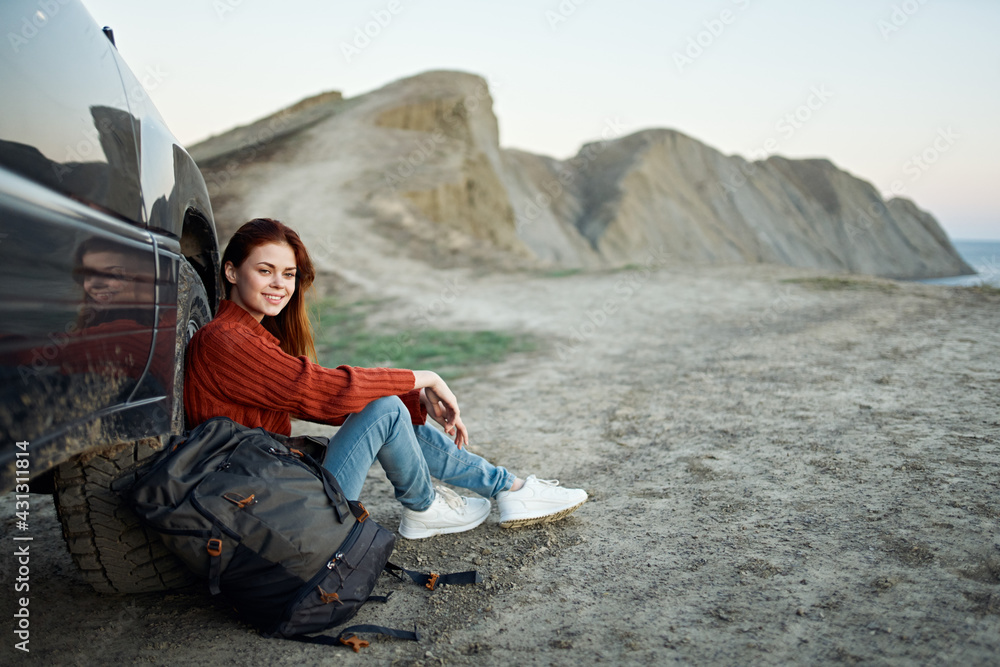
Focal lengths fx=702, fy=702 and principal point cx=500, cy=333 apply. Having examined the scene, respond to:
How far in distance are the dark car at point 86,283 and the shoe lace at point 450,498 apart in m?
1.02

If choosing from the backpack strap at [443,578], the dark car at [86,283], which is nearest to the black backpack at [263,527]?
the dark car at [86,283]

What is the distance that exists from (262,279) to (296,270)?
0.18 meters

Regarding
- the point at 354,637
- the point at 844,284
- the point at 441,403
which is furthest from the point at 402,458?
the point at 844,284

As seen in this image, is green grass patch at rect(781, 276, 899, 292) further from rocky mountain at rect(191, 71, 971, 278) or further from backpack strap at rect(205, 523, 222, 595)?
backpack strap at rect(205, 523, 222, 595)

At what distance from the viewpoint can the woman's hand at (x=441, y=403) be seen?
2.72 m

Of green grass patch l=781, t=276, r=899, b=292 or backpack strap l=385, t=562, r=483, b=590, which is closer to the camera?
backpack strap l=385, t=562, r=483, b=590

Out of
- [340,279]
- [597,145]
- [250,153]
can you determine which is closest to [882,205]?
[597,145]

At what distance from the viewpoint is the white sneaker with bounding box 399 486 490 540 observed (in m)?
2.79

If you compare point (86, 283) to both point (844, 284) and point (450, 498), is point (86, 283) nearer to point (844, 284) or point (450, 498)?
point (450, 498)

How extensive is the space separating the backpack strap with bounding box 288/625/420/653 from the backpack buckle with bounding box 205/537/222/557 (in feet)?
1.25

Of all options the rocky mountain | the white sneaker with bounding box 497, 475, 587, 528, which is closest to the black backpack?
the white sneaker with bounding box 497, 475, 587, 528

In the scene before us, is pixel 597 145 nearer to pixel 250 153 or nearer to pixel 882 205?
pixel 882 205

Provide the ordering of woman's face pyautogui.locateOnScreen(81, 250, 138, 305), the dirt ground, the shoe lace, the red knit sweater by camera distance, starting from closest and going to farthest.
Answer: woman's face pyautogui.locateOnScreen(81, 250, 138, 305), the dirt ground, the red knit sweater, the shoe lace

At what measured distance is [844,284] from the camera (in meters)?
8.66
